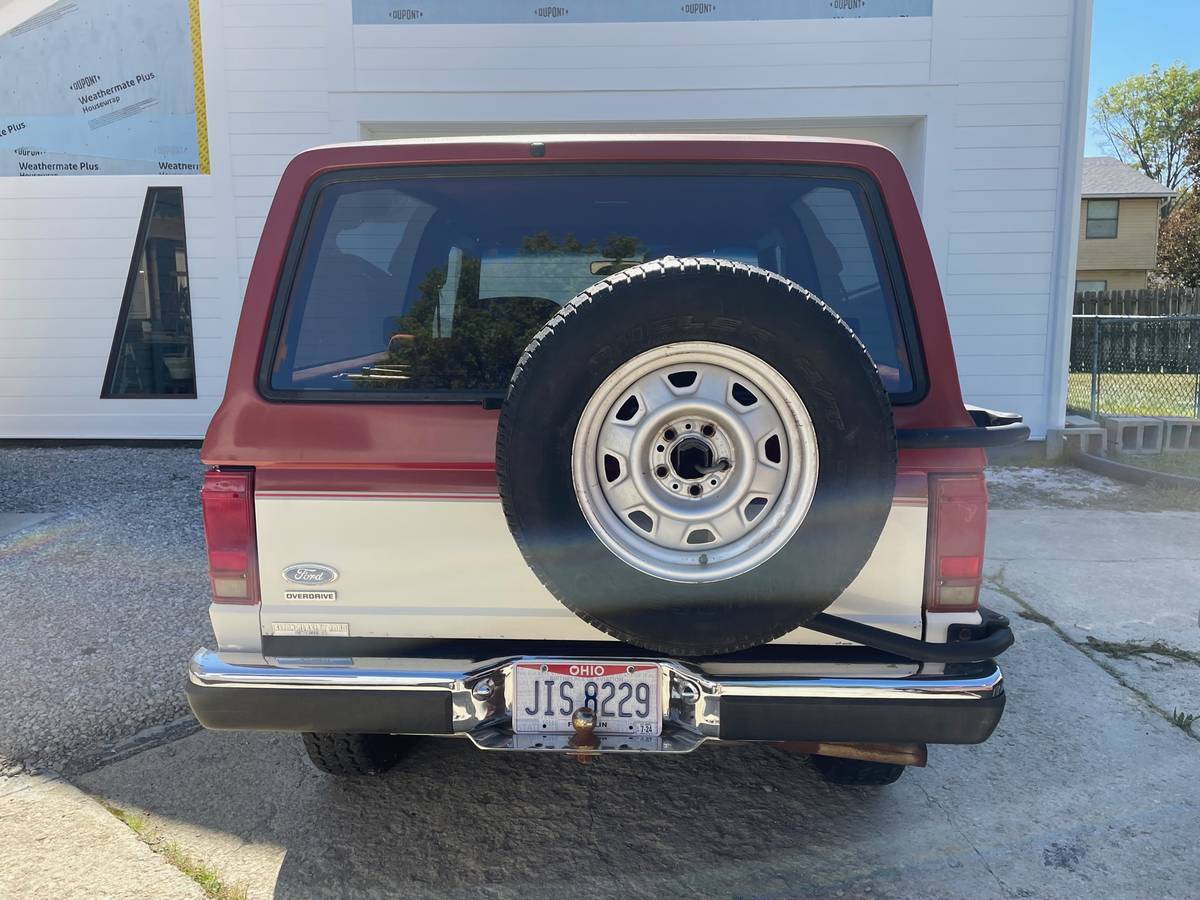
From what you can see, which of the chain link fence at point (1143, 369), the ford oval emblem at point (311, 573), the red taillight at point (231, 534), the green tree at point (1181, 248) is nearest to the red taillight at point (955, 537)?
the ford oval emblem at point (311, 573)

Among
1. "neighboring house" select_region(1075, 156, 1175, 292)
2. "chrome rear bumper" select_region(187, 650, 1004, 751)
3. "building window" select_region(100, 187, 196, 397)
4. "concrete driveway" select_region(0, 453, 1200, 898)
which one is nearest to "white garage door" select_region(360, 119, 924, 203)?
"building window" select_region(100, 187, 196, 397)

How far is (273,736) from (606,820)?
4.49 feet

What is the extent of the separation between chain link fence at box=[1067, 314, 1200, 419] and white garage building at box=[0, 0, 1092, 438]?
183cm

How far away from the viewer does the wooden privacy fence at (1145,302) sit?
1983cm

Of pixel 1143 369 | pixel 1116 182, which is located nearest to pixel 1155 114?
pixel 1116 182

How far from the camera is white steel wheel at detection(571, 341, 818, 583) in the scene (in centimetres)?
190

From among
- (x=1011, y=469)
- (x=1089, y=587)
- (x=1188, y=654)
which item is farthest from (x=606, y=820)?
(x=1011, y=469)

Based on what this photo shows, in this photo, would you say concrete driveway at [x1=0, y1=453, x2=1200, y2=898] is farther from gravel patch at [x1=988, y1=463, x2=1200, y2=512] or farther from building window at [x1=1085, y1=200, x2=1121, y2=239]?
building window at [x1=1085, y1=200, x2=1121, y2=239]

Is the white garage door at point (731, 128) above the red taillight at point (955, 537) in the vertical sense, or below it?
above

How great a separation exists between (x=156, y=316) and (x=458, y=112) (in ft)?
11.4

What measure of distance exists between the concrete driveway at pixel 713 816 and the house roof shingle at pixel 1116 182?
93.5 ft

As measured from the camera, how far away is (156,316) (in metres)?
8.22

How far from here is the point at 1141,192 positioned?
87.4ft

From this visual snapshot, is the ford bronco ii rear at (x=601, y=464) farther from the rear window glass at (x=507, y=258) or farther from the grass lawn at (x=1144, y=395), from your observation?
the grass lawn at (x=1144, y=395)
